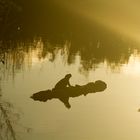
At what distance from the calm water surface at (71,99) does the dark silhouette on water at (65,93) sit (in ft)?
0.38

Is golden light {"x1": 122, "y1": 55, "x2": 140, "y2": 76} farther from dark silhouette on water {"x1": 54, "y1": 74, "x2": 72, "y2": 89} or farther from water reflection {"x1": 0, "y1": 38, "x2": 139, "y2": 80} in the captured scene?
dark silhouette on water {"x1": 54, "y1": 74, "x2": 72, "y2": 89}

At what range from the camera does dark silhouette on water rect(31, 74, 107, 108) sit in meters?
11.5

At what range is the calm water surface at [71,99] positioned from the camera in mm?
10195

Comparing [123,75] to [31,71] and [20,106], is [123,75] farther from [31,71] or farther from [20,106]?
[20,106]

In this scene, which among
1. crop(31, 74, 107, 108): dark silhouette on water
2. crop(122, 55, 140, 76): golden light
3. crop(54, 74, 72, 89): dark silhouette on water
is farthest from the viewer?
crop(122, 55, 140, 76): golden light

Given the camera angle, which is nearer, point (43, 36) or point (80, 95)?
point (80, 95)

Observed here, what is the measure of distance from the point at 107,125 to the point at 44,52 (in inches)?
208

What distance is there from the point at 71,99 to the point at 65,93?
0.17 meters

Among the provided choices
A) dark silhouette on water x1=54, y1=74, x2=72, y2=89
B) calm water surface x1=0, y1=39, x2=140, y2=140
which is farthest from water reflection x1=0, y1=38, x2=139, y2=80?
dark silhouette on water x1=54, y1=74, x2=72, y2=89

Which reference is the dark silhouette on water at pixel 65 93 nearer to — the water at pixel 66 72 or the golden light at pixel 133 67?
the water at pixel 66 72

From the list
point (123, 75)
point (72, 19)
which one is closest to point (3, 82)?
point (123, 75)

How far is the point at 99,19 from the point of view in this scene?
2303 cm

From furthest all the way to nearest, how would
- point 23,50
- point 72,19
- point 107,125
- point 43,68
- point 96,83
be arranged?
1. point 72,19
2. point 23,50
3. point 43,68
4. point 96,83
5. point 107,125

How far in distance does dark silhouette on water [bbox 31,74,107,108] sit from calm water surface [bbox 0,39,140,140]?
0.11 meters
